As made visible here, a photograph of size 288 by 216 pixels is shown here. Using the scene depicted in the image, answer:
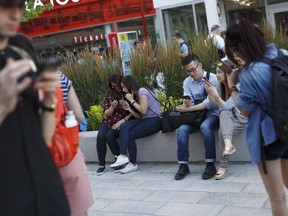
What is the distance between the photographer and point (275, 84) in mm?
2730

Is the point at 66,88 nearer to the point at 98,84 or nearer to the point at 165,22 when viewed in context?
the point at 98,84

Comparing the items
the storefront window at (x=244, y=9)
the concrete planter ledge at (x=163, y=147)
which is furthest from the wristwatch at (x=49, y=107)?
the storefront window at (x=244, y=9)


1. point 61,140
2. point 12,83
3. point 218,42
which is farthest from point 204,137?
point 12,83

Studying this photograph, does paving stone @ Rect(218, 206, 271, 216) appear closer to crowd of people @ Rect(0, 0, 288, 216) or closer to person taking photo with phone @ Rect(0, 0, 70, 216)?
crowd of people @ Rect(0, 0, 288, 216)

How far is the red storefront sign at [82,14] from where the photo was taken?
688 inches

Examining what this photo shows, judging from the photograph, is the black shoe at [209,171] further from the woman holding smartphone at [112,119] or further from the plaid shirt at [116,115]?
the plaid shirt at [116,115]

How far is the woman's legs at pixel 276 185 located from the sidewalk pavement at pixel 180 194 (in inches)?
39.3

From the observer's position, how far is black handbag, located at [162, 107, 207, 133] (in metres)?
5.35

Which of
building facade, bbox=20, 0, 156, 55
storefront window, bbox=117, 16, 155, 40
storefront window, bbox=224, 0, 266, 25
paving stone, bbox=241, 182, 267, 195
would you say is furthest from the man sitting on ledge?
building facade, bbox=20, 0, 156, 55

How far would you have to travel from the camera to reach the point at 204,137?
519cm

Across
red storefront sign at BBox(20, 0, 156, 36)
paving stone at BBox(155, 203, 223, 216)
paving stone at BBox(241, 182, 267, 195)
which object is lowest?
paving stone at BBox(241, 182, 267, 195)

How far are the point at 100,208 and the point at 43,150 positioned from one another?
9.97 feet

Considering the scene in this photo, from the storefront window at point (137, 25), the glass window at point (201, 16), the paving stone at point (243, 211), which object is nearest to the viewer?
the paving stone at point (243, 211)

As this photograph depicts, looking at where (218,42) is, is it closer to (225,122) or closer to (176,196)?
(225,122)
